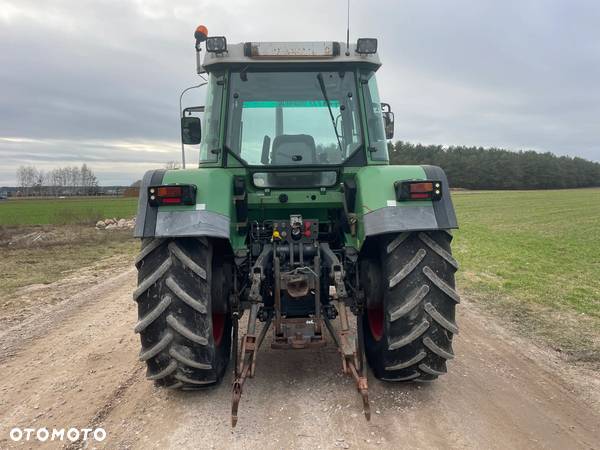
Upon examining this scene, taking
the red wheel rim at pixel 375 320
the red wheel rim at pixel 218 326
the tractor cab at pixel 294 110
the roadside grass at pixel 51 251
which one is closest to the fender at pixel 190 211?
the tractor cab at pixel 294 110

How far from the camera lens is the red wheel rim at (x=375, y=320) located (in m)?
3.96

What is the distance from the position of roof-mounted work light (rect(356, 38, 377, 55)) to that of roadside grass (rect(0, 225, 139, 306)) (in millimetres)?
6402

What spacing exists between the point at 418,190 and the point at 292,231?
43.7 inches

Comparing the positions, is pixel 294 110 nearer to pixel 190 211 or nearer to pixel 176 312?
pixel 190 211

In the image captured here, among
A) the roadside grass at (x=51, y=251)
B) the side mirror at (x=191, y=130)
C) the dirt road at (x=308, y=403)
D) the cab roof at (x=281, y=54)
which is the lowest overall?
the roadside grass at (x=51, y=251)

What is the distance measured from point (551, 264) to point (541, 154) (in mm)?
87659

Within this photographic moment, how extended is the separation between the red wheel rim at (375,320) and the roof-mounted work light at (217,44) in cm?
259

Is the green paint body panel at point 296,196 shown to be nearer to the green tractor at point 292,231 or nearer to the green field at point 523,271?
the green tractor at point 292,231

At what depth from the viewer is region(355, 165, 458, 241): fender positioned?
131 inches

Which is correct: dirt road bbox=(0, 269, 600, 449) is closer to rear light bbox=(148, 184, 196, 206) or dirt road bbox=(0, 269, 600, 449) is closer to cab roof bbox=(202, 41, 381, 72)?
rear light bbox=(148, 184, 196, 206)

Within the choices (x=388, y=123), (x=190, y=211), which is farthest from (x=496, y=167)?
(x=190, y=211)

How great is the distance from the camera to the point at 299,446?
288 cm

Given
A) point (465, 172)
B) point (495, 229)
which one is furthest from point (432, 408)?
point (465, 172)

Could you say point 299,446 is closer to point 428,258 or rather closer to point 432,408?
point 432,408
